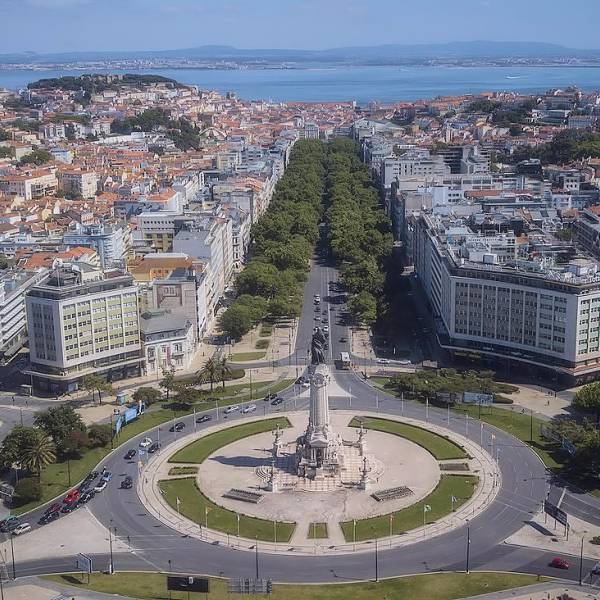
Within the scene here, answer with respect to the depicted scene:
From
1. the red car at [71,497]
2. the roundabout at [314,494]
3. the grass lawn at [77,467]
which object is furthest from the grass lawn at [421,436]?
the red car at [71,497]

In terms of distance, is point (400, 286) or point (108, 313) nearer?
point (108, 313)

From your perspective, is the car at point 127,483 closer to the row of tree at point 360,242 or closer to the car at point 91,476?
the car at point 91,476

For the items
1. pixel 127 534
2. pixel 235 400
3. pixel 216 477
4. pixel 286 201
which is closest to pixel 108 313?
pixel 235 400

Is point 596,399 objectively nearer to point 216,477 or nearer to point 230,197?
point 216,477

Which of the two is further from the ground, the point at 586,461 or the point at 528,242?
the point at 528,242

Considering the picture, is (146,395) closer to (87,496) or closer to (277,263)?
(87,496)

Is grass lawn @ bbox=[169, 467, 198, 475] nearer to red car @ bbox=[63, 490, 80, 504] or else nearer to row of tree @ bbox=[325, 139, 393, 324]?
red car @ bbox=[63, 490, 80, 504]

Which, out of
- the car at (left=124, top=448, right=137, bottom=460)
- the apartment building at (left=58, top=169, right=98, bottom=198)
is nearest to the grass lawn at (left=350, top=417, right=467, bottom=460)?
the car at (left=124, top=448, right=137, bottom=460)
